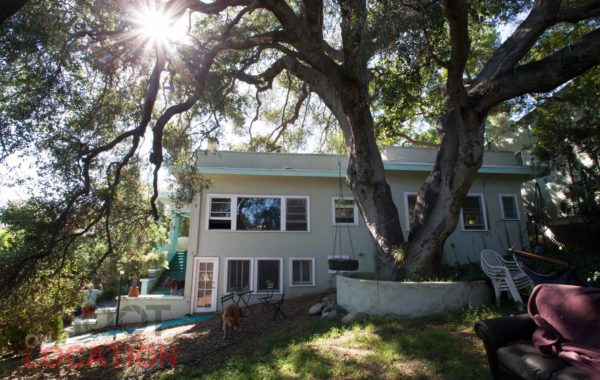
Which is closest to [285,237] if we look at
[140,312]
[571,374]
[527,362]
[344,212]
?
[344,212]

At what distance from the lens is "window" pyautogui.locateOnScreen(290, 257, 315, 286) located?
12.2 metres

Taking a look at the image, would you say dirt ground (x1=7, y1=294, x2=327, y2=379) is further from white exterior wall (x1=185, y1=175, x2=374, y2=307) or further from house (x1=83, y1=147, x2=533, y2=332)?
white exterior wall (x1=185, y1=175, x2=374, y2=307)

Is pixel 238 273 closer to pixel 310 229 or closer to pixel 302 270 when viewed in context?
pixel 302 270

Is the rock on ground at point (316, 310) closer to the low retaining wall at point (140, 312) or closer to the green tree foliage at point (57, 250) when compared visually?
the low retaining wall at point (140, 312)

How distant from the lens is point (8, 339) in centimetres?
870

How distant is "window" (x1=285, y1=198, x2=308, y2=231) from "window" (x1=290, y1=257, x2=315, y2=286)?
1.08 meters

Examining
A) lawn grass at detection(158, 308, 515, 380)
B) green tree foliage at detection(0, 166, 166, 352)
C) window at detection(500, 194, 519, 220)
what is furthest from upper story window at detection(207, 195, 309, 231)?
window at detection(500, 194, 519, 220)

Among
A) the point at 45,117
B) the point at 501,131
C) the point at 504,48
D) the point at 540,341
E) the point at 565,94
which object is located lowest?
the point at 540,341

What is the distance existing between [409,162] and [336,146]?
3.35 m

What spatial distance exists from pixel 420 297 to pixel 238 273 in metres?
6.69

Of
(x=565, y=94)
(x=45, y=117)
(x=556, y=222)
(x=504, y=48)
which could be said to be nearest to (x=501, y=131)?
(x=556, y=222)

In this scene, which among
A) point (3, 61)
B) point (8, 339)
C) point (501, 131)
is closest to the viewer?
point (3, 61)

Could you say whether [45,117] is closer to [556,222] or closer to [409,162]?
[409,162]

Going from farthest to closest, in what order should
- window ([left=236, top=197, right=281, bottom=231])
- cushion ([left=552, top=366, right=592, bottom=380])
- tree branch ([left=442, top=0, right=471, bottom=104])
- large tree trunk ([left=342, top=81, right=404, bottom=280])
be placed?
1. window ([left=236, top=197, right=281, bottom=231])
2. large tree trunk ([left=342, top=81, right=404, bottom=280])
3. tree branch ([left=442, top=0, right=471, bottom=104])
4. cushion ([left=552, top=366, right=592, bottom=380])
